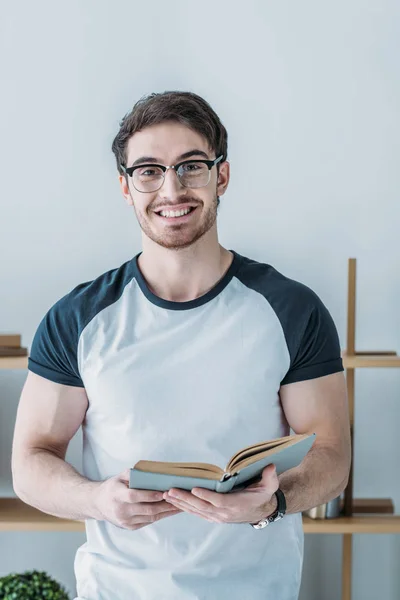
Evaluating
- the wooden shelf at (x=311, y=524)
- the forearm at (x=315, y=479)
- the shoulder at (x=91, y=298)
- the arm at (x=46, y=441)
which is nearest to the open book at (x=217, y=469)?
the forearm at (x=315, y=479)

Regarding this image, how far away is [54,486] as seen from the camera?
1.69 meters

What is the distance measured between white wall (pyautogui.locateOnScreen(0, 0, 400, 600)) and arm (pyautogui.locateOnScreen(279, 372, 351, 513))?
1037mm

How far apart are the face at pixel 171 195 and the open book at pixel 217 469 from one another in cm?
56

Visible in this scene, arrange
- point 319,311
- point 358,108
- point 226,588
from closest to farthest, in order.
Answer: point 226,588 < point 319,311 < point 358,108

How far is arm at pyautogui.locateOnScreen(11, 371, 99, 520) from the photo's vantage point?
170 cm

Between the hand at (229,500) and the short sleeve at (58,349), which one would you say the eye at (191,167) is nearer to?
the short sleeve at (58,349)

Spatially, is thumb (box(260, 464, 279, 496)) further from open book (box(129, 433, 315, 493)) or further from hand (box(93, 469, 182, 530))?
hand (box(93, 469, 182, 530))

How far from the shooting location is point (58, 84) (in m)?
2.75

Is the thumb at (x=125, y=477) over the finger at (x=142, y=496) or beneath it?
over

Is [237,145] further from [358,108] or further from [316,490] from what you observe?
[316,490]

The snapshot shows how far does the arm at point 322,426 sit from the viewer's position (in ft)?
5.55

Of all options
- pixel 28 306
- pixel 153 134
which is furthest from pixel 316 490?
pixel 28 306

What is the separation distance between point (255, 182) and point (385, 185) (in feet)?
1.37

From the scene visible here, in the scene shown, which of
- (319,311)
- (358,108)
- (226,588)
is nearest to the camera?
(226,588)
